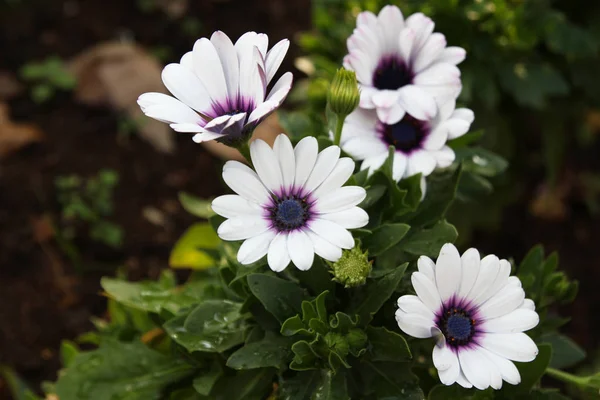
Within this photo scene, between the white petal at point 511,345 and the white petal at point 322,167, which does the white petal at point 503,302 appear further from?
the white petal at point 322,167

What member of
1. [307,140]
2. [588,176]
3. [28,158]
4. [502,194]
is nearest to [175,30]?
[28,158]

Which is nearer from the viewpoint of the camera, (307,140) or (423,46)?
(307,140)

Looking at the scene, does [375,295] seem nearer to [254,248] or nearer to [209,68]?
[254,248]

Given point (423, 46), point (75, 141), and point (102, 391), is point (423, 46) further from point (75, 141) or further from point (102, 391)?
point (75, 141)

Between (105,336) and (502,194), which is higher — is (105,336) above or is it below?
above

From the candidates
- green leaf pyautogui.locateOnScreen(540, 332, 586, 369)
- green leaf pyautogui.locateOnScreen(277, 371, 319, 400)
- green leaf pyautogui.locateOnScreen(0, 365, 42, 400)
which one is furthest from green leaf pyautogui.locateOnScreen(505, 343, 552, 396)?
green leaf pyautogui.locateOnScreen(0, 365, 42, 400)

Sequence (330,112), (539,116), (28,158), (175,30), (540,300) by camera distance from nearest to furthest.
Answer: (330,112), (540,300), (539,116), (28,158), (175,30)

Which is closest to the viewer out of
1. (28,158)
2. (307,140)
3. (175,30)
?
(307,140)
